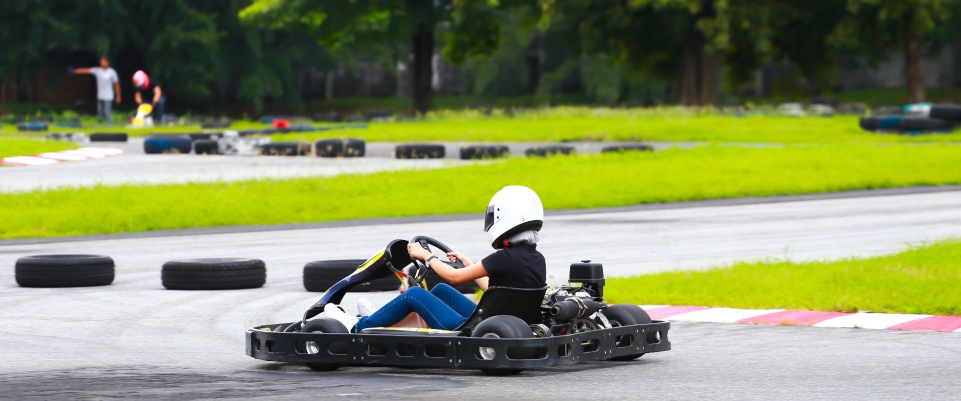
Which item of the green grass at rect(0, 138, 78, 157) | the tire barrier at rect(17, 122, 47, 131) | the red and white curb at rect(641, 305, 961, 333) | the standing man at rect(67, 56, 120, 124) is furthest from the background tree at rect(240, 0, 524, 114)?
the red and white curb at rect(641, 305, 961, 333)

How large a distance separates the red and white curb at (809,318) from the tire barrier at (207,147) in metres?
17.6

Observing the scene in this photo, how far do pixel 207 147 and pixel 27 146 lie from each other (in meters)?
3.27

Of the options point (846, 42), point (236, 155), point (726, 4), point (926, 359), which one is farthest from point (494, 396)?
point (846, 42)

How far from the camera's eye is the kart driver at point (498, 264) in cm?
683

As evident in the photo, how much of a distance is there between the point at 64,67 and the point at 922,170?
3630 cm

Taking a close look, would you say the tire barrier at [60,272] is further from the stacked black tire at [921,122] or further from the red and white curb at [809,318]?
the stacked black tire at [921,122]

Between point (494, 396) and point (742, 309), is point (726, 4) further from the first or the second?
point (494, 396)

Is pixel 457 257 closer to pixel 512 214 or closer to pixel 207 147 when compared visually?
pixel 512 214

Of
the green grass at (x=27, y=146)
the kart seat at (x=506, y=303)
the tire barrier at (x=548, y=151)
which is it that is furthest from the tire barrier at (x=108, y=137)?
the kart seat at (x=506, y=303)

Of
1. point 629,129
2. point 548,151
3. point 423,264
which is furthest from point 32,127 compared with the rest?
point 423,264

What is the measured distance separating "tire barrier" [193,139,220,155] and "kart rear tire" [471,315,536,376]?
20.0 m

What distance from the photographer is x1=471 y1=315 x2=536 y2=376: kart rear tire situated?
664 centimetres

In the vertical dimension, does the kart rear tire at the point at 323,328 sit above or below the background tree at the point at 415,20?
below

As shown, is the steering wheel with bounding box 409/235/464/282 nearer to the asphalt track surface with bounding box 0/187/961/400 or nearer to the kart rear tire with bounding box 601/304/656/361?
the asphalt track surface with bounding box 0/187/961/400
